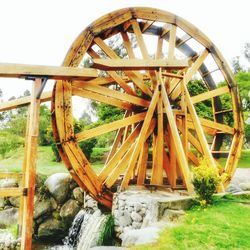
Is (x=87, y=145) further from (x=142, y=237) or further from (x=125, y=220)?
(x=142, y=237)

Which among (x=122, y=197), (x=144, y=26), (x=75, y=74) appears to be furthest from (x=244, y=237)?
(x=144, y=26)

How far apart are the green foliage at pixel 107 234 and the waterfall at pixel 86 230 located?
0.26 feet

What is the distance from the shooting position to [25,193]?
4477 mm

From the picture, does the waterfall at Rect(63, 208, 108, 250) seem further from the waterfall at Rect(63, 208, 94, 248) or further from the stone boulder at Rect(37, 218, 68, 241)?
the stone boulder at Rect(37, 218, 68, 241)

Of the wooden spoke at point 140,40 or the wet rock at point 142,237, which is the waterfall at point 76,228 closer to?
the wet rock at point 142,237

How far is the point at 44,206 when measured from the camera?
9.30 m

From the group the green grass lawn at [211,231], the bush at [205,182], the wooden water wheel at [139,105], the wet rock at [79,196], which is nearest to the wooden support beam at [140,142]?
the wooden water wheel at [139,105]

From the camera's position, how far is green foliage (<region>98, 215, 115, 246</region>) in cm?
643

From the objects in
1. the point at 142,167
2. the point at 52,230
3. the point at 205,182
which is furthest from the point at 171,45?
the point at 52,230

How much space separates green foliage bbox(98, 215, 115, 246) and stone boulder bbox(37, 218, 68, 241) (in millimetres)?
2881

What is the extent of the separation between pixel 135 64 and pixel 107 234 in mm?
3310

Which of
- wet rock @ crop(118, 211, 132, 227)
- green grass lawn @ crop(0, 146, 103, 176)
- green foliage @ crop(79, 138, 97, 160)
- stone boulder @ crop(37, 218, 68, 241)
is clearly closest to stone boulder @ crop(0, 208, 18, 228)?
stone boulder @ crop(37, 218, 68, 241)

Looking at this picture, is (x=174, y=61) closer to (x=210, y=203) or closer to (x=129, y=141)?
(x=129, y=141)

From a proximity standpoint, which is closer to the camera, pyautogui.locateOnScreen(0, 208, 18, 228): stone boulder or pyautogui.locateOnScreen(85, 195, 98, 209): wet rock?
pyautogui.locateOnScreen(85, 195, 98, 209): wet rock
